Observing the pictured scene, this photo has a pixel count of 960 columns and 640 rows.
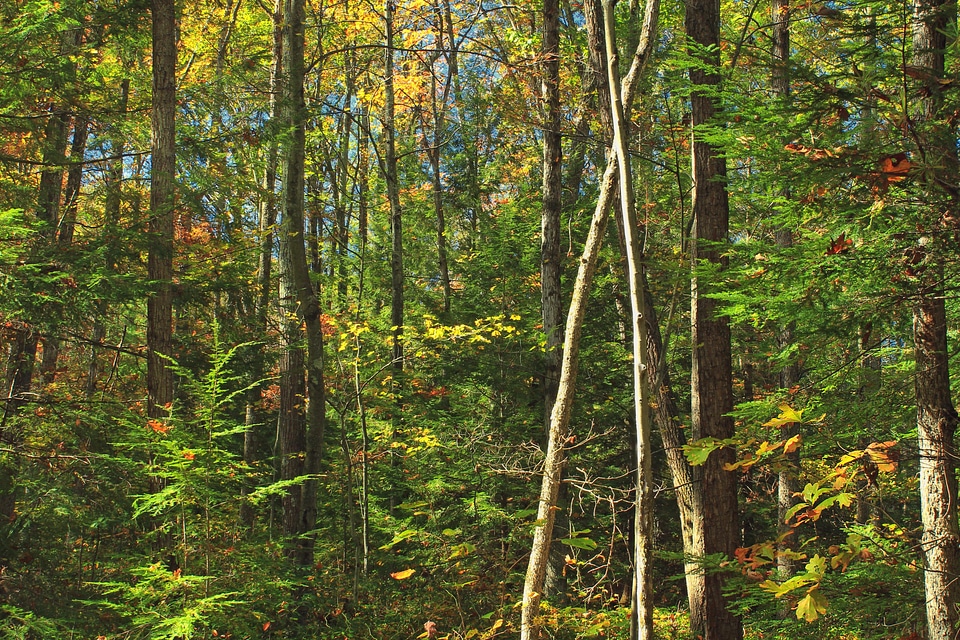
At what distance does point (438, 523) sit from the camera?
972cm

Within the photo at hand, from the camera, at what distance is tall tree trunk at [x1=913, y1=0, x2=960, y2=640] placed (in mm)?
3514

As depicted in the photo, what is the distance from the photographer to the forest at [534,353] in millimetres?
3727

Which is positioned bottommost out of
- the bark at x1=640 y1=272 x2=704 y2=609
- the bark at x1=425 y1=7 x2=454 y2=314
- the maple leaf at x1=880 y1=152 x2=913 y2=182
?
the bark at x1=640 y1=272 x2=704 y2=609

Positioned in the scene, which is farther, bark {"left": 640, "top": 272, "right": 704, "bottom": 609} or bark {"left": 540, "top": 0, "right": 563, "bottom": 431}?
bark {"left": 540, "top": 0, "right": 563, "bottom": 431}

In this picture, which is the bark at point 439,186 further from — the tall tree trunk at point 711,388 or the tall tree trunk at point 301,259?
the tall tree trunk at point 711,388

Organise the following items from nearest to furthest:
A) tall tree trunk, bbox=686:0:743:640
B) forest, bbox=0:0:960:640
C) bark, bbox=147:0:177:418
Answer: forest, bbox=0:0:960:640 → tall tree trunk, bbox=686:0:743:640 → bark, bbox=147:0:177:418

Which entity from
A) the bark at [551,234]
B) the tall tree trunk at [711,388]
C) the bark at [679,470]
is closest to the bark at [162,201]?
the bark at [551,234]

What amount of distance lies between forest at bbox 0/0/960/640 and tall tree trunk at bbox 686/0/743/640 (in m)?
0.03

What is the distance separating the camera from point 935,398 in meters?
3.88

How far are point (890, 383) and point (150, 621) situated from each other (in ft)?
16.9

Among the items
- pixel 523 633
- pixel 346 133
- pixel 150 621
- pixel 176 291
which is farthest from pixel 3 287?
pixel 346 133

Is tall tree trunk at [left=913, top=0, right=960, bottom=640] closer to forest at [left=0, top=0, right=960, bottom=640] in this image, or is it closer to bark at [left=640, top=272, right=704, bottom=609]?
forest at [left=0, top=0, right=960, bottom=640]

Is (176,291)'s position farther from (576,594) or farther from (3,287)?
(576,594)

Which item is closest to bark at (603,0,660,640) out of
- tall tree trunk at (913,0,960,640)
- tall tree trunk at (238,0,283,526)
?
tall tree trunk at (913,0,960,640)
